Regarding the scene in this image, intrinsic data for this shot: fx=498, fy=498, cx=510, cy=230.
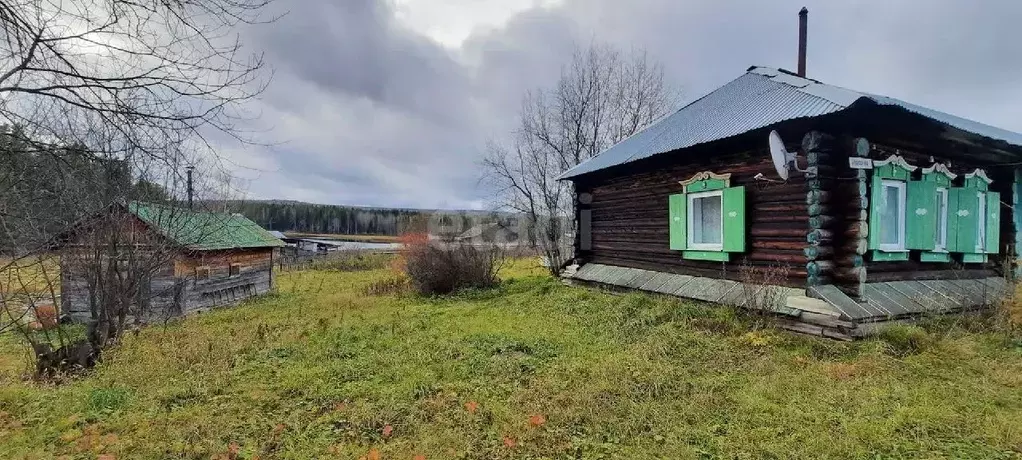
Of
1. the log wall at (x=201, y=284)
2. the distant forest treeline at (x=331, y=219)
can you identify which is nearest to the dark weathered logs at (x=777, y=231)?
the log wall at (x=201, y=284)

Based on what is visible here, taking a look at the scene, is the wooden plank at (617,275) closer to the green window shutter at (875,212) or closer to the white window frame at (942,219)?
the green window shutter at (875,212)

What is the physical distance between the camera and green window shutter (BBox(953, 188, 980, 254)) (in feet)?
28.7

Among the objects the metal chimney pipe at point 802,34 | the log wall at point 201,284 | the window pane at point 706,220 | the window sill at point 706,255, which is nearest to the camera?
the window sill at point 706,255

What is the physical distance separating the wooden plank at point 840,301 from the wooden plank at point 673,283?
2.63 meters

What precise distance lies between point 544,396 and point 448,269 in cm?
944

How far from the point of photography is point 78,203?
598 centimetres

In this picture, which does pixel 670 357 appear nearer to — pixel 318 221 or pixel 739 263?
pixel 739 263

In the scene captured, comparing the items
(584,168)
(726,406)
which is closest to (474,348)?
(726,406)

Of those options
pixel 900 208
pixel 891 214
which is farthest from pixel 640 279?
pixel 900 208

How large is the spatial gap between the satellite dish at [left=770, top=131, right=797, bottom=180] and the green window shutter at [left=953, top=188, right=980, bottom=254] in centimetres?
370

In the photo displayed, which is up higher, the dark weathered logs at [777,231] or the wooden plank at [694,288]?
the dark weathered logs at [777,231]

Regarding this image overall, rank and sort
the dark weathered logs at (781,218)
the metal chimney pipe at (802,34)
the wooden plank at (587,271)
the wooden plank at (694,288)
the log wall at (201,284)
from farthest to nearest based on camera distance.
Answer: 1. the log wall at (201,284)
2. the wooden plank at (587,271)
3. the metal chimney pipe at (802,34)
4. the wooden plank at (694,288)
5. the dark weathered logs at (781,218)

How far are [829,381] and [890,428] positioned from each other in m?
1.19

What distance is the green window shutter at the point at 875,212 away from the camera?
7.55m
